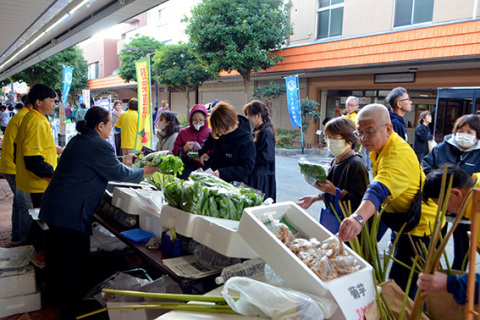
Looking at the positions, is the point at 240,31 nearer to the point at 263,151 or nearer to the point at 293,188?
the point at 293,188

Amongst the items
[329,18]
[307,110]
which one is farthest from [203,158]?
[329,18]

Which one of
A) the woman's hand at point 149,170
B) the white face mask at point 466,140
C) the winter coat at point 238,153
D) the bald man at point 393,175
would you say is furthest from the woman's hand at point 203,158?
the white face mask at point 466,140

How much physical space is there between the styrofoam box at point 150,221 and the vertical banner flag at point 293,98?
1099 centimetres

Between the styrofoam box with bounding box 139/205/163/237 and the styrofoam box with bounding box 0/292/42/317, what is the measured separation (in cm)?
141

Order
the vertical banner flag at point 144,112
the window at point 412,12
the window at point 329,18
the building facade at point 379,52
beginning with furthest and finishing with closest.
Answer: the window at point 329,18 → the window at point 412,12 → the building facade at point 379,52 → the vertical banner flag at point 144,112

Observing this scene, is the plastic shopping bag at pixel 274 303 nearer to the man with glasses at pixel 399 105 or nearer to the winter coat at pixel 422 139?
the man with glasses at pixel 399 105

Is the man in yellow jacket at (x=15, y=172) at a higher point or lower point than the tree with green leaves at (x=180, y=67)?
lower

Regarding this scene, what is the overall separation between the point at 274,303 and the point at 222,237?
46 cm

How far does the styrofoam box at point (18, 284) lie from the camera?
3.04 m

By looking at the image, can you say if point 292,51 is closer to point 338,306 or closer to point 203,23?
point 203,23

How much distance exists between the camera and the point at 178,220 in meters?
1.99

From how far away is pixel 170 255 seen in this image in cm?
208

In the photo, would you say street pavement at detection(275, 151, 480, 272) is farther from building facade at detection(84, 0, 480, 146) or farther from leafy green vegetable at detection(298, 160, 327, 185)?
building facade at detection(84, 0, 480, 146)

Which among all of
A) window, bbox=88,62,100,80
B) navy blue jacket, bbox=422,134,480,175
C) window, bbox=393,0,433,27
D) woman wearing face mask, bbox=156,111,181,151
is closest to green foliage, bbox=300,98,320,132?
window, bbox=393,0,433,27
